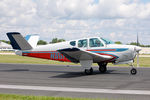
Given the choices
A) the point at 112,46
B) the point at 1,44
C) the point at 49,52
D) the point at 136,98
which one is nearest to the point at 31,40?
the point at 49,52

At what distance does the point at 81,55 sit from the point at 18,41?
224 inches

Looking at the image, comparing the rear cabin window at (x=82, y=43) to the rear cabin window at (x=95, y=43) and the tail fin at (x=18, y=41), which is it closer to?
the rear cabin window at (x=95, y=43)

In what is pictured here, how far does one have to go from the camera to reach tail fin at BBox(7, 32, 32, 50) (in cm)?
1900

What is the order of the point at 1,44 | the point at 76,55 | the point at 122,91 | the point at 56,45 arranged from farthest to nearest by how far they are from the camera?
the point at 1,44 < the point at 56,45 < the point at 76,55 < the point at 122,91

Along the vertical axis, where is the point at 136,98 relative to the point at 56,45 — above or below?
below

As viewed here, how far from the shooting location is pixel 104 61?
57.7 feet

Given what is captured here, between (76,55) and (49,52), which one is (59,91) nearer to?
(76,55)

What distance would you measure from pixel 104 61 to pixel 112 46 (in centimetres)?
125

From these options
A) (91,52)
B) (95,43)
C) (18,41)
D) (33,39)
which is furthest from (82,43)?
(33,39)

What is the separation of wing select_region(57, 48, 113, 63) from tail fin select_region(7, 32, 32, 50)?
4138 millimetres

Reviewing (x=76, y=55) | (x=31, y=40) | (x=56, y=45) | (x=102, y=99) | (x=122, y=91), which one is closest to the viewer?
(x=102, y=99)

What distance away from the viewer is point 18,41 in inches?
755

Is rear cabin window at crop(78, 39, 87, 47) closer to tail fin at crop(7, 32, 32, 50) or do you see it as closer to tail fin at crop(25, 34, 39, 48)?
tail fin at crop(7, 32, 32, 50)

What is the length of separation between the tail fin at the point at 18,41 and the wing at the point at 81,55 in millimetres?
4138
